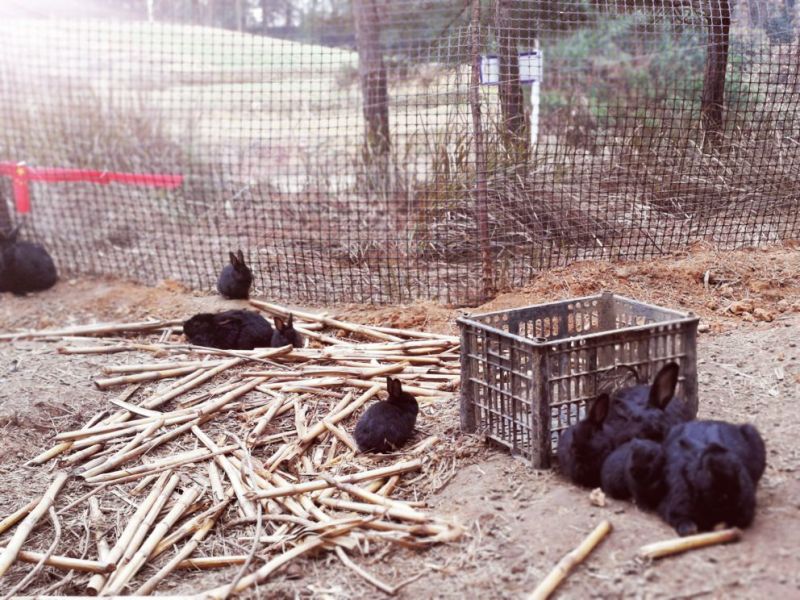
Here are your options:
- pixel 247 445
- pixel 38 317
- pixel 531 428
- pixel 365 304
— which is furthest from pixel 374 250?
pixel 531 428

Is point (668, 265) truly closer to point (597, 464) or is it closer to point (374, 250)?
point (374, 250)

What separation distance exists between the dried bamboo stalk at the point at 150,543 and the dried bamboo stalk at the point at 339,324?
2374 mm

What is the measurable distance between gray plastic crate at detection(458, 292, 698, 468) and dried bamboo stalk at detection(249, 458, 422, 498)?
0.44m

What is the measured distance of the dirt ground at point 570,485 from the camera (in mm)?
3273

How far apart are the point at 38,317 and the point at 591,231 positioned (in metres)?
5.31

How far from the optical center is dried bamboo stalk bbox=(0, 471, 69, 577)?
4156mm

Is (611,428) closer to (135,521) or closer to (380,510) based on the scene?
(380,510)

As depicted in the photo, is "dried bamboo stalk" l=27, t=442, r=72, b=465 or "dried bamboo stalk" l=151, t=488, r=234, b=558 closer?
"dried bamboo stalk" l=151, t=488, r=234, b=558

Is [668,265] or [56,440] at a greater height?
[668,265]

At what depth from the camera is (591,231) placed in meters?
8.06

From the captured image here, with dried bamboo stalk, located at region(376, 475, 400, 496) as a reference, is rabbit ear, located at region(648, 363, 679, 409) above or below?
above

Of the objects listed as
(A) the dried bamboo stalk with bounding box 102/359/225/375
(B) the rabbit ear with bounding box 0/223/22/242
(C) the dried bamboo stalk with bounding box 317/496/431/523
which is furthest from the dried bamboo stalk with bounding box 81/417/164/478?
(B) the rabbit ear with bounding box 0/223/22/242

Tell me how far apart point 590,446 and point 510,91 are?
481cm

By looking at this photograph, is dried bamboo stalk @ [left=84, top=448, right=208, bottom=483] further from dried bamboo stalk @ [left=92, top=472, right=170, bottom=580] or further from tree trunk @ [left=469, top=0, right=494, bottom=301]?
tree trunk @ [left=469, top=0, right=494, bottom=301]
